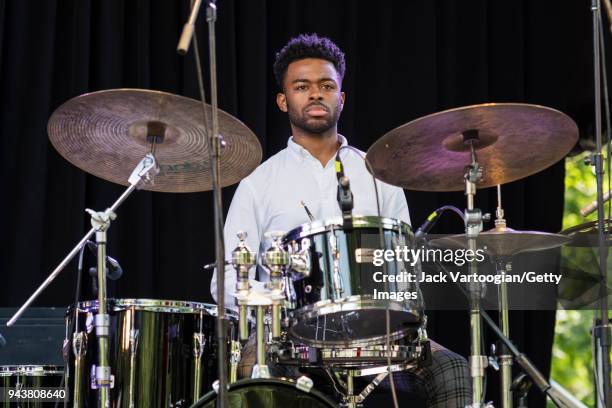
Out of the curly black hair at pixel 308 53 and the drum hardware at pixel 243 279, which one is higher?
the curly black hair at pixel 308 53

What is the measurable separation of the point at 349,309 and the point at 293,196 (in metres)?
1.09

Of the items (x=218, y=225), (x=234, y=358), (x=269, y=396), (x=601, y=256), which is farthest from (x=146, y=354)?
(x=601, y=256)

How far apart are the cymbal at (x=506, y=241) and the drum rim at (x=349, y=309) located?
363mm

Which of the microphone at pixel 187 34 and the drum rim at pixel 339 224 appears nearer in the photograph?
the microphone at pixel 187 34

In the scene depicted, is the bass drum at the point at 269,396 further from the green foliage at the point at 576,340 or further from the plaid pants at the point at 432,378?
the green foliage at the point at 576,340

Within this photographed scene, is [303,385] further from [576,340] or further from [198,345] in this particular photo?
[576,340]

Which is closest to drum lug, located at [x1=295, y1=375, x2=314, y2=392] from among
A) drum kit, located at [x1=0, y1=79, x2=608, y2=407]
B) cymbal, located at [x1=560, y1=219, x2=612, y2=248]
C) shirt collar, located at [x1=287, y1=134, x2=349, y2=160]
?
drum kit, located at [x1=0, y1=79, x2=608, y2=407]

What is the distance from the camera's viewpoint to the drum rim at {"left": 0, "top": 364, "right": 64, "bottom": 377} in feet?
10.6

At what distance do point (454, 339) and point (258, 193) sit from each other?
1.26 meters

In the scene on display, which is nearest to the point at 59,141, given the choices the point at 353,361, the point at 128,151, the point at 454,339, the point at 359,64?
the point at 128,151

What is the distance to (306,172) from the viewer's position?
3877 millimetres

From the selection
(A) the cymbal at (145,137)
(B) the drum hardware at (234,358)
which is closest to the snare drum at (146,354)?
(B) the drum hardware at (234,358)

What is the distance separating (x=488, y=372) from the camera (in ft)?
14.8

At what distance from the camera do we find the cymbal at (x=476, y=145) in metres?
2.88
